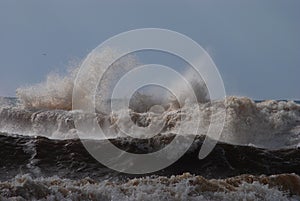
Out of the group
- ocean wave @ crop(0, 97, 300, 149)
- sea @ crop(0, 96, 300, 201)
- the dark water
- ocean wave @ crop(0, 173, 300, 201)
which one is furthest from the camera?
ocean wave @ crop(0, 97, 300, 149)

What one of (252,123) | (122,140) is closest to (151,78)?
(122,140)

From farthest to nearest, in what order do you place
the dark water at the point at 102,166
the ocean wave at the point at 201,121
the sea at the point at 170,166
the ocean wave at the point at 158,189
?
the ocean wave at the point at 201,121 → the dark water at the point at 102,166 → the sea at the point at 170,166 → the ocean wave at the point at 158,189

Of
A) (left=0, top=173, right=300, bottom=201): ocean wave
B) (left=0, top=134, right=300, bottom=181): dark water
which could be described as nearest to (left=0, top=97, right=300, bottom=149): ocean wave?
(left=0, top=134, right=300, bottom=181): dark water

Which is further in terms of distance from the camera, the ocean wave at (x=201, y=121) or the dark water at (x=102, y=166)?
the ocean wave at (x=201, y=121)

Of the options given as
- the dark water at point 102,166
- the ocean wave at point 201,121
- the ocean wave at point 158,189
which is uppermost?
the ocean wave at point 201,121

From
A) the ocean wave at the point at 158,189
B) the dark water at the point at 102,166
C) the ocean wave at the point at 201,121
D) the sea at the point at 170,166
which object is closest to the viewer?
the ocean wave at the point at 158,189

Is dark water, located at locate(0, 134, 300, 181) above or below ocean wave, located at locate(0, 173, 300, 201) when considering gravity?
above

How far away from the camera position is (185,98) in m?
14.3

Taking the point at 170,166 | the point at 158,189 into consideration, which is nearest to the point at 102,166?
the point at 170,166

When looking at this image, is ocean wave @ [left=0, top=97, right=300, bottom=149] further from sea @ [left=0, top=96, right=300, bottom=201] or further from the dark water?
the dark water

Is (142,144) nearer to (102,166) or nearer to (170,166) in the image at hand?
(170,166)

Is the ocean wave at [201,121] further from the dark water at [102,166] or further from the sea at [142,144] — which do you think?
the dark water at [102,166]

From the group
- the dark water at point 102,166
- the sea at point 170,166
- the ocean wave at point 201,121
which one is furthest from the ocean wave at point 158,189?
the ocean wave at point 201,121

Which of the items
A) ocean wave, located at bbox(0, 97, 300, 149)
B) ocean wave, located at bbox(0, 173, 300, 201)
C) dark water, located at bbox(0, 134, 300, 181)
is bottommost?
ocean wave, located at bbox(0, 173, 300, 201)
